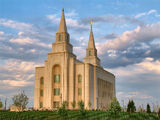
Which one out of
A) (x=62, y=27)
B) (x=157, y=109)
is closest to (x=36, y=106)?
(x=62, y=27)

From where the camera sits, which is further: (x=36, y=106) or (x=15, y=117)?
(x=36, y=106)

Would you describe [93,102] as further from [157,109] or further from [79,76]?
[157,109]

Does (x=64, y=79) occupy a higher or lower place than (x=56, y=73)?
lower

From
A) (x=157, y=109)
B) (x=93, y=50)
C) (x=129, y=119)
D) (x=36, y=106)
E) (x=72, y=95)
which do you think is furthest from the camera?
(x=93, y=50)

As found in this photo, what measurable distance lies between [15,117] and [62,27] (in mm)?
25519

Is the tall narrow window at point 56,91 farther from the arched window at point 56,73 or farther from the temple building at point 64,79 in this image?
the arched window at point 56,73

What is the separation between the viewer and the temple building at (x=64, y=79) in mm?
45500

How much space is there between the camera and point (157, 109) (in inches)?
1417

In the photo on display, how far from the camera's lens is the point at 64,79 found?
45625 mm

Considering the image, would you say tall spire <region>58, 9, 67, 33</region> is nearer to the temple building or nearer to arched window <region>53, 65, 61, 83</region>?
the temple building

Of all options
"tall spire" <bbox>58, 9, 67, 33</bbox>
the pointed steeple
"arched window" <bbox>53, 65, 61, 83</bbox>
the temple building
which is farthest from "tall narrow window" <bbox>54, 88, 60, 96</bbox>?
the pointed steeple

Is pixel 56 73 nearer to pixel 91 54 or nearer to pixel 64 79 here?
pixel 64 79

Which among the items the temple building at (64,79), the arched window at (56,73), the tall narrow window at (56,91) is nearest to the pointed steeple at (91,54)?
the temple building at (64,79)

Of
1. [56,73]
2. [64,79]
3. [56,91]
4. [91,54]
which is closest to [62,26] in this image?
[56,73]
